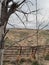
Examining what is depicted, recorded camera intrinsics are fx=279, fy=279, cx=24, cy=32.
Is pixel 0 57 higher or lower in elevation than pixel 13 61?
higher

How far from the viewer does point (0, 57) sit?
21.0 ft

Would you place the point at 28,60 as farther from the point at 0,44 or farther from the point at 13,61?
the point at 0,44

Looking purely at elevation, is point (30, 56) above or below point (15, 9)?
below

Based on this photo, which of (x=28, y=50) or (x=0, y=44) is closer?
(x=0, y=44)

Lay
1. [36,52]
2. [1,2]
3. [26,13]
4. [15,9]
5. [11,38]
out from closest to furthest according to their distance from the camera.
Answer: [1,2] < [15,9] < [26,13] < [36,52] < [11,38]

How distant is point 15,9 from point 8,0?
0.88ft

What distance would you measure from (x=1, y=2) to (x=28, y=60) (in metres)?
15.2

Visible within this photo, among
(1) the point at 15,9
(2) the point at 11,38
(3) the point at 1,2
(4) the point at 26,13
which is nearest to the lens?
(3) the point at 1,2

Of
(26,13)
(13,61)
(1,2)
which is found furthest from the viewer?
(13,61)

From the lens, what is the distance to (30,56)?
850 inches

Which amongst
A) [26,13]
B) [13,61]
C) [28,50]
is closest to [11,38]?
[28,50]

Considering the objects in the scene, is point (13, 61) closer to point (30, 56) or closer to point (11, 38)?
point (30, 56)

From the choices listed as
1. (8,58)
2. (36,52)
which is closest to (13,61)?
(8,58)

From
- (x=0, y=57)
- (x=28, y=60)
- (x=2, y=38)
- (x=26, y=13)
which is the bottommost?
(x=28, y=60)
